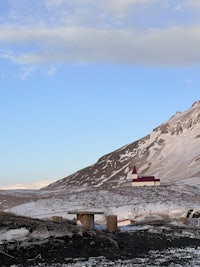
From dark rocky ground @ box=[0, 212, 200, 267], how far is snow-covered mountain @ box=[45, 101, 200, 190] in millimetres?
120479

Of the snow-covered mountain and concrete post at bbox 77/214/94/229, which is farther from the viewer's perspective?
the snow-covered mountain

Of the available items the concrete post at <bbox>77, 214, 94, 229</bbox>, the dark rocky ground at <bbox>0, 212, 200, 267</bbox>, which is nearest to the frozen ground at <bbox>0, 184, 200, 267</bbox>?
the dark rocky ground at <bbox>0, 212, 200, 267</bbox>

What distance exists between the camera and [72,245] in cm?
1703

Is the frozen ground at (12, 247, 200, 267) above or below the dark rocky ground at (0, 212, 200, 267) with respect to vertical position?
below

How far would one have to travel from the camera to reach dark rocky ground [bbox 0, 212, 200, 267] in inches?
611

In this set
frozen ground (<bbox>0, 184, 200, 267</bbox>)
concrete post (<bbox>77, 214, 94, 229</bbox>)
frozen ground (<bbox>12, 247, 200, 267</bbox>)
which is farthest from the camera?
concrete post (<bbox>77, 214, 94, 229</bbox>)

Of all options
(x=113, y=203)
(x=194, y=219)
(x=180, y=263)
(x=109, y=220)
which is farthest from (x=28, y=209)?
(x=180, y=263)

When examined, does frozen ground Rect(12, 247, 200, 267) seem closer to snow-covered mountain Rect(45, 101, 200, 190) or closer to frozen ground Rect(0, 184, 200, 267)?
frozen ground Rect(0, 184, 200, 267)

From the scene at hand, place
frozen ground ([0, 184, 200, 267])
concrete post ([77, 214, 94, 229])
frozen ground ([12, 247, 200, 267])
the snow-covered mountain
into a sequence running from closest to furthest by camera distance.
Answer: frozen ground ([12, 247, 200, 267])
frozen ground ([0, 184, 200, 267])
concrete post ([77, 214, 94, 229])
the snow-covered mountain

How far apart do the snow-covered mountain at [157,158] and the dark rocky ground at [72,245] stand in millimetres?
120479

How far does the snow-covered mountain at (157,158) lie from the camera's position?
15362 cm

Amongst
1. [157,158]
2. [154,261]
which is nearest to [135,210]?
[154,261]

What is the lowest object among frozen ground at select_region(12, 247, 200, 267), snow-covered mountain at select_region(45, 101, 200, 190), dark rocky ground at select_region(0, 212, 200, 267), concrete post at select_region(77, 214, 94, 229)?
frozen ground at select_region(12, 247, 200, 267)

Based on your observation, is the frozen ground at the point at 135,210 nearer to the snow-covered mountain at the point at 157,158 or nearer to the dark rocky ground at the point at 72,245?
the dark rocky ground at the point at 72,245
